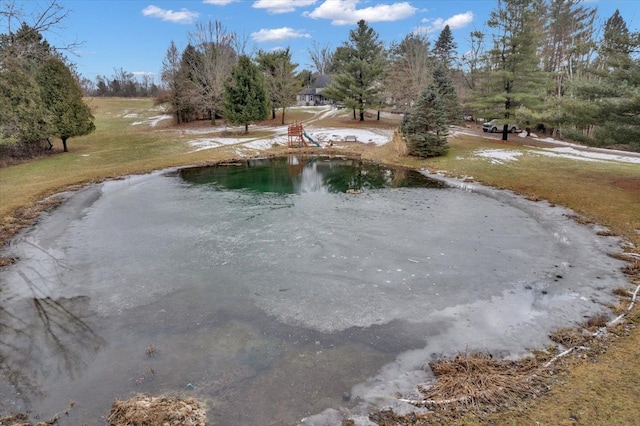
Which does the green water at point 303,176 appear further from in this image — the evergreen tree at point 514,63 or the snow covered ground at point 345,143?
the evergreen tree at point 514,63

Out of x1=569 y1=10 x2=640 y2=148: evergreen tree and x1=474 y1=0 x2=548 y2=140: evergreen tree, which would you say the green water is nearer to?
x1=569 y1=10 x2=640 y2=148: evergreen tree

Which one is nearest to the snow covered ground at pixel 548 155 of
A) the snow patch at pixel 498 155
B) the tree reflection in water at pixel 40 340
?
the snow patch at pixel 498 155

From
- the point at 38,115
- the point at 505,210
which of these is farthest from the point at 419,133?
the point at 38,115

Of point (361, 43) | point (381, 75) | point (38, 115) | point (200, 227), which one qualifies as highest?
point (361, 43)

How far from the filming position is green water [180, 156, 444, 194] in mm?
16625

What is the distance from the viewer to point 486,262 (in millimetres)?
8883

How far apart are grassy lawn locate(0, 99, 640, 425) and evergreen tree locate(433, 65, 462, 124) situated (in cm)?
336

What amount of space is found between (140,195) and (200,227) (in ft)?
18.0

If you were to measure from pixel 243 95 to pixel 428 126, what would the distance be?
16.4 metres

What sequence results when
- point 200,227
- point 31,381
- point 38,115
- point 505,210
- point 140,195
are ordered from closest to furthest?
point 31,381 < point 200,227 < point 505,210 < point 140,195 < point 38,115

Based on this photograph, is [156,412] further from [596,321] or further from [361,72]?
[361,72]

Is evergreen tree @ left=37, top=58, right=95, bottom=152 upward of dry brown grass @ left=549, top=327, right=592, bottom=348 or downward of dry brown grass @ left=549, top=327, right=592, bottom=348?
upward

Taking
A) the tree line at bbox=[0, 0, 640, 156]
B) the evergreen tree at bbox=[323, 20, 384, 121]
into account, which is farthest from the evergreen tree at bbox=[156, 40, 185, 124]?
the evergreen tree at bbox=[323, 20, 384, 121]

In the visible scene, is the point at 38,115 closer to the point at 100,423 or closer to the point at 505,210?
the point at 100,423
